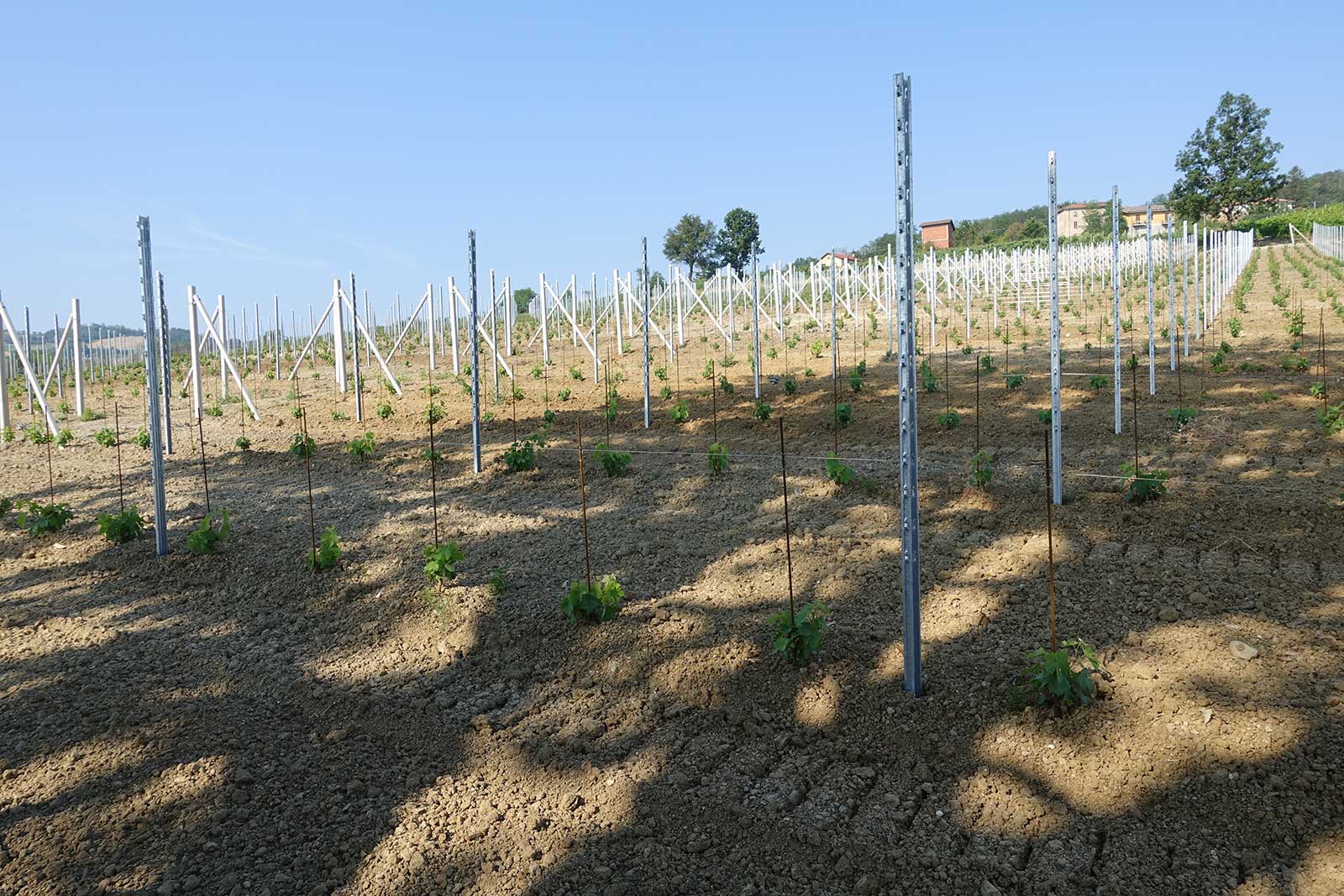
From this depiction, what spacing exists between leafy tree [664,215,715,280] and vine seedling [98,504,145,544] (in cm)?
6168

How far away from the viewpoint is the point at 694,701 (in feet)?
14.5

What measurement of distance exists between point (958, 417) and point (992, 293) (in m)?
24.9

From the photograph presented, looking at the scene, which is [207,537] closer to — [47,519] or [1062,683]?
[47,519]

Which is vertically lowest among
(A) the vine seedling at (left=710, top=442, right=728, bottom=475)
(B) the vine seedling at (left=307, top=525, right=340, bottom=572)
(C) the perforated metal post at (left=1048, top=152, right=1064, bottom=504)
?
(B) the vine seedling at (left=307, top=525, right=340, bottom=572)

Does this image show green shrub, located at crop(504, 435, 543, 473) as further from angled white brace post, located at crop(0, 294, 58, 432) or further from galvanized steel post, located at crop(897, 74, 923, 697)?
angled white brace post, located at crop(0, 294, 58, 432)

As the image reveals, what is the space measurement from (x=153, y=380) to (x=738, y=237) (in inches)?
2546

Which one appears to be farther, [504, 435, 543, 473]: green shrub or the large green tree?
the large green tree

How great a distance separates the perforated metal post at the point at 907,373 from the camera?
12.5 ft

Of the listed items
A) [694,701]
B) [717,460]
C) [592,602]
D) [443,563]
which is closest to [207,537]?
[443,563]

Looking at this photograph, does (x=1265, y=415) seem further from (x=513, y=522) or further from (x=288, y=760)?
(x=288, y=760)

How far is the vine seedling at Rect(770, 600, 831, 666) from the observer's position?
4516mm

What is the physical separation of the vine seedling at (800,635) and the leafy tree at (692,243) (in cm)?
6439

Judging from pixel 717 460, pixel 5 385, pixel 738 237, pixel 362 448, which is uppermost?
pixel 738 237

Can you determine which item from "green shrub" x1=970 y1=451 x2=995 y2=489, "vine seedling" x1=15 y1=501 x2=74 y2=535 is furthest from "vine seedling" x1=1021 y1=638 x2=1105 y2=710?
"vine seedling" x1=15 y1=501 x2=74 y2=535
